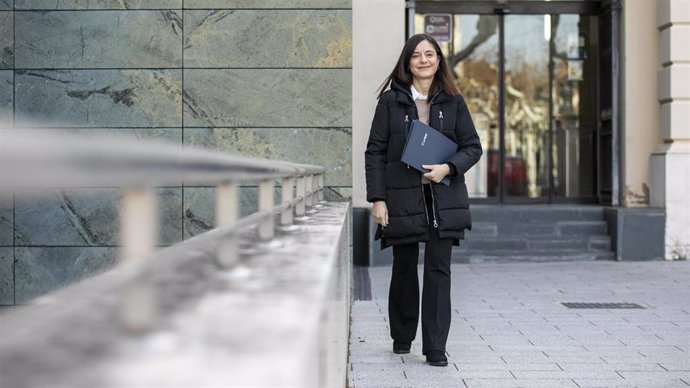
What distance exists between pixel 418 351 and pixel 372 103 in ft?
22.1

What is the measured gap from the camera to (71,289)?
1.47 metres

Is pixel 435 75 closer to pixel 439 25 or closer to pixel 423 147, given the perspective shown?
pixel 423 147

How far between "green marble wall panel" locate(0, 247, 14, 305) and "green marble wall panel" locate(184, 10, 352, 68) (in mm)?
2088

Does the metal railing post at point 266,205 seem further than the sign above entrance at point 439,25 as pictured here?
No

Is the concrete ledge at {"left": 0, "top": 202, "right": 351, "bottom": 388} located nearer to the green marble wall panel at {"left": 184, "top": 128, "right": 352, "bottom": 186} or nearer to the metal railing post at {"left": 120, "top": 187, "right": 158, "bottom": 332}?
the metal railing post at {"left": 120, "top": 187, "right": 158, "bottom": 332}

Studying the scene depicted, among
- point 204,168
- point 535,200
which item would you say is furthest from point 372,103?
point 204,168

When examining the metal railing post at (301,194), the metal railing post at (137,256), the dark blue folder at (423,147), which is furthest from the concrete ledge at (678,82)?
the metal railing post at (137,256)

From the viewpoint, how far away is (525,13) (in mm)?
15008

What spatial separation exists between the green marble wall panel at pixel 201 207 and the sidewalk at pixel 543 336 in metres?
1.19

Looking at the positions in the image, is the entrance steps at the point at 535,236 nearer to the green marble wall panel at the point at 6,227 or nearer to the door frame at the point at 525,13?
the door frame at the point at 525,13

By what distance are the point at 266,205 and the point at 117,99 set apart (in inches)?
236

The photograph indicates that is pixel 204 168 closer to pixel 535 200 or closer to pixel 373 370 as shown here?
pixel 373 370

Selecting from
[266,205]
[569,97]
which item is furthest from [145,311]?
[569,97]

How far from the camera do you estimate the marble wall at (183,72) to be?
8367 mm
